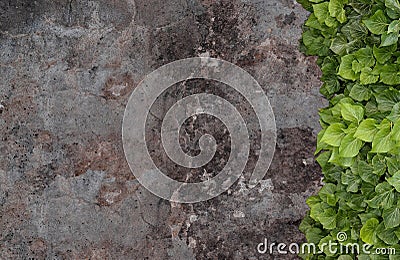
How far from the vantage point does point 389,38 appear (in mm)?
1457

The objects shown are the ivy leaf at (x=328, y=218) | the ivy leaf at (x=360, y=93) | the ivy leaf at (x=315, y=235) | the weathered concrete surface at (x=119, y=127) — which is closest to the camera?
the ivy leaf at (x=360, y=93)

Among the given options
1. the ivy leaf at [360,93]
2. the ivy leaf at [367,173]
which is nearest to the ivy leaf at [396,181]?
the ivy leaf at [367,173]

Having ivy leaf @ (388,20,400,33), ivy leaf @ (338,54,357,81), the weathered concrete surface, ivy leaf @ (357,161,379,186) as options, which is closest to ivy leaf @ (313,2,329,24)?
ivy leaf @ (338,54,357,81)

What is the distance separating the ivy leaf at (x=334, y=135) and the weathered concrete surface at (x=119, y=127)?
3.62ft

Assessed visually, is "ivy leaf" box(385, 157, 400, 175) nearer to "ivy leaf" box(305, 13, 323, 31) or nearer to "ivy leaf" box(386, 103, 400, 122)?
"ivy leaf" box(386, 103, 400, 122)

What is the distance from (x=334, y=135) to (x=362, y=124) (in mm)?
109

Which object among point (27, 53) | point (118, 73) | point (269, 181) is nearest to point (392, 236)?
point (269, 181)

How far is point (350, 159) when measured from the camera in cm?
155

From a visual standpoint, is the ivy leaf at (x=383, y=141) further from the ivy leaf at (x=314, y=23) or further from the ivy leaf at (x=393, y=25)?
the ivy leaf at (x=314, y=23)

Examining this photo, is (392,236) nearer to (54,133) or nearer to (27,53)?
(54,133)

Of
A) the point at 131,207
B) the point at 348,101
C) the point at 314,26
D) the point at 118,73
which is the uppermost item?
the point at 314,26

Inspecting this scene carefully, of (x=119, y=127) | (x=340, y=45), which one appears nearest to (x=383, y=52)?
(x=340, y=45)

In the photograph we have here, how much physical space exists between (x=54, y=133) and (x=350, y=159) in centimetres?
161

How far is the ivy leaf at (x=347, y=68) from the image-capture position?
158cm
